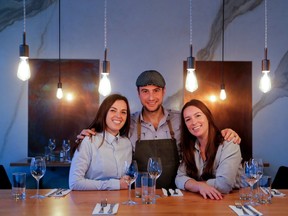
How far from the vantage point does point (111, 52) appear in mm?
5133

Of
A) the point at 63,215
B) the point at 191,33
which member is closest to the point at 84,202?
the point at 63,215

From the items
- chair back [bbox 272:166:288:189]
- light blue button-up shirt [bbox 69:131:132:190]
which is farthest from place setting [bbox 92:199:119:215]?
chair back [bbox 272:166:288:189]

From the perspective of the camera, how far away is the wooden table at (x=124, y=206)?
1.89m

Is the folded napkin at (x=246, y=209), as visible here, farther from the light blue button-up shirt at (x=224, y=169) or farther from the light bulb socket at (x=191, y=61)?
the light bulb socket at (x=191, y=61)

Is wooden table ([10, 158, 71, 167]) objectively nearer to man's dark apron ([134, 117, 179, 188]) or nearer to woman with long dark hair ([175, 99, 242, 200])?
man's dark apron ([134, 117, 179, 188])

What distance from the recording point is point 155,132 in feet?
10.00

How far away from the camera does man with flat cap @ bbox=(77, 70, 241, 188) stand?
2916 mm

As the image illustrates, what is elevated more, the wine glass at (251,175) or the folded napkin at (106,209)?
the wine glass at (251,175)

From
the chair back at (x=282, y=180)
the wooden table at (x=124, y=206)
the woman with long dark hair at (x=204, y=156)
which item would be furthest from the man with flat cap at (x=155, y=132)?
the chair back at (x=282, y=180)

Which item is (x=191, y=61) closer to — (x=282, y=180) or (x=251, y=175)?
(x=251, y=175)

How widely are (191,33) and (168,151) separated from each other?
2.65 m

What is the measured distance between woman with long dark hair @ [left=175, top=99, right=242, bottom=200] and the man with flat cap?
31 centimetres

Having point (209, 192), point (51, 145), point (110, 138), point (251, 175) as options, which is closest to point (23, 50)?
point (110, 138)

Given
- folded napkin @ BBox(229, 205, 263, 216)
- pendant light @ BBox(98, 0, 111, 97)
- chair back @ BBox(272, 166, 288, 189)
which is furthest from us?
chair back @ BBox(272, 166, 288, 189)
